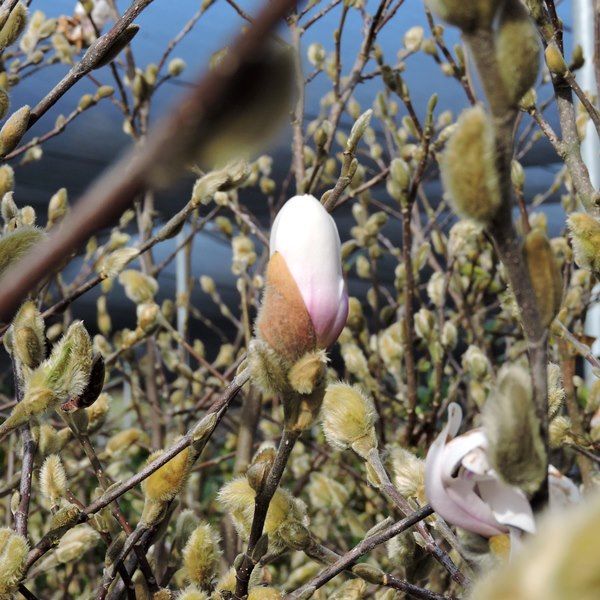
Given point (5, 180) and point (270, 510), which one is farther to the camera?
point (5, 180)

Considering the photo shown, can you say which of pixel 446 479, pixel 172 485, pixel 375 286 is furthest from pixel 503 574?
pixel 375 286

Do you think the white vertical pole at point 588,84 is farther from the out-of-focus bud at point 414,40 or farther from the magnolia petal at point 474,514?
the magnolia petal at point 474,514

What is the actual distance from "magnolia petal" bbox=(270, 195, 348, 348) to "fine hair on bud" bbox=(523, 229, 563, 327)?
12cm

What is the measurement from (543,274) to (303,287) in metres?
0.13

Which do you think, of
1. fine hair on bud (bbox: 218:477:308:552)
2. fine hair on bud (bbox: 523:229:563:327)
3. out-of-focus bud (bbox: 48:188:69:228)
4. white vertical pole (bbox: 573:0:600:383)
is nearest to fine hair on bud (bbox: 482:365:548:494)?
fine hair on bud (bbox: 523:229:563:327)

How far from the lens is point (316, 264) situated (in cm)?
38

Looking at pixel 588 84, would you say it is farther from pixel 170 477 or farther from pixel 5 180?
pixel 170 477

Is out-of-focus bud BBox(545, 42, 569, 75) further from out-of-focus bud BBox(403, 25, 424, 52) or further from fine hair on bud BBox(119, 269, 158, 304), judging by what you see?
out-of-focus bud BBox(403, 25, 424, 52)

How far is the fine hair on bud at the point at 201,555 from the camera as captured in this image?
1.72 ft

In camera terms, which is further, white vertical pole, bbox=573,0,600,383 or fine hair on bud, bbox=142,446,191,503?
white vertical pole, bbox=573,0,600,383

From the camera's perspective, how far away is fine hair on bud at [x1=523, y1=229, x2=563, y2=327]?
27 centimetres

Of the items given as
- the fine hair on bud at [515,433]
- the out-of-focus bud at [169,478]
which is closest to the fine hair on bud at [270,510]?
the out-of-focus bud at [169,478]

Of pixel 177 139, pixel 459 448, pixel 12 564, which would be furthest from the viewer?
pixel 12 564

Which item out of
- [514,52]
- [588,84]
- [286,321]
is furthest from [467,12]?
[588,84]
